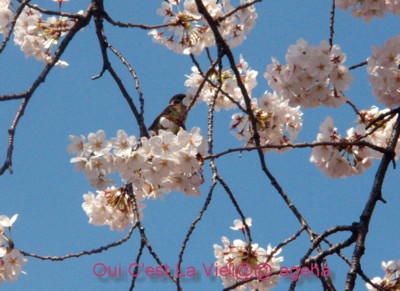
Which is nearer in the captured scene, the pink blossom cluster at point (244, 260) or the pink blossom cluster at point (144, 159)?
the pink blossom cluster at point (144, 159)

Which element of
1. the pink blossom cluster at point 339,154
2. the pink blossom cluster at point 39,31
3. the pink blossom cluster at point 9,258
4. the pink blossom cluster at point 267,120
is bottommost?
the pink blossom cluster at point 9,258

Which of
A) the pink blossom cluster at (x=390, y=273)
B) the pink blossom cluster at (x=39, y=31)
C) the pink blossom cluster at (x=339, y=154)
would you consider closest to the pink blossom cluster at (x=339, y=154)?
the pink blossom cluster at (x=339, y=154)

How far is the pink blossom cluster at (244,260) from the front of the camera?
4.04m

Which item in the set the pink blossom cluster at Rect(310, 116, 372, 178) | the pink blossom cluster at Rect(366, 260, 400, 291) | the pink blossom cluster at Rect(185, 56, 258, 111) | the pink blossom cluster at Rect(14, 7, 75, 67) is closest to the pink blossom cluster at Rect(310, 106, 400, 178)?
the pink blossom cluster at Rect(310, 116, 372, 178)

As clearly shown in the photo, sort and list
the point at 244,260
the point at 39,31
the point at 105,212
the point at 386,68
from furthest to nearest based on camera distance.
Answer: the point at 39,31 < the point at 105,212 < the point at 244,260 < the point at 386,68

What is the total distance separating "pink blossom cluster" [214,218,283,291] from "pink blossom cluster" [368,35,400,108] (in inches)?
42.8

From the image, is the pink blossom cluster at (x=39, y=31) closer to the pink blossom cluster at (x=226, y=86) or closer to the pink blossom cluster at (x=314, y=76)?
the pink blossom cluster at (x=226, y=86)

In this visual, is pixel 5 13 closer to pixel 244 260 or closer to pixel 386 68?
pixel 244 260

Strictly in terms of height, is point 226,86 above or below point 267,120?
above

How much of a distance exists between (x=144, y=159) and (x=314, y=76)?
89 centimetres

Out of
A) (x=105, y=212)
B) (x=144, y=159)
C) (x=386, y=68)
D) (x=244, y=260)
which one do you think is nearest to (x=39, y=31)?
(x=105, y=212)

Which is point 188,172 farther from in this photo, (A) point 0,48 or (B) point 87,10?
(B) point 87,10

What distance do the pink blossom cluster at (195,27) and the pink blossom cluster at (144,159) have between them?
0.87 m

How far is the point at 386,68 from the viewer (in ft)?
11.4
